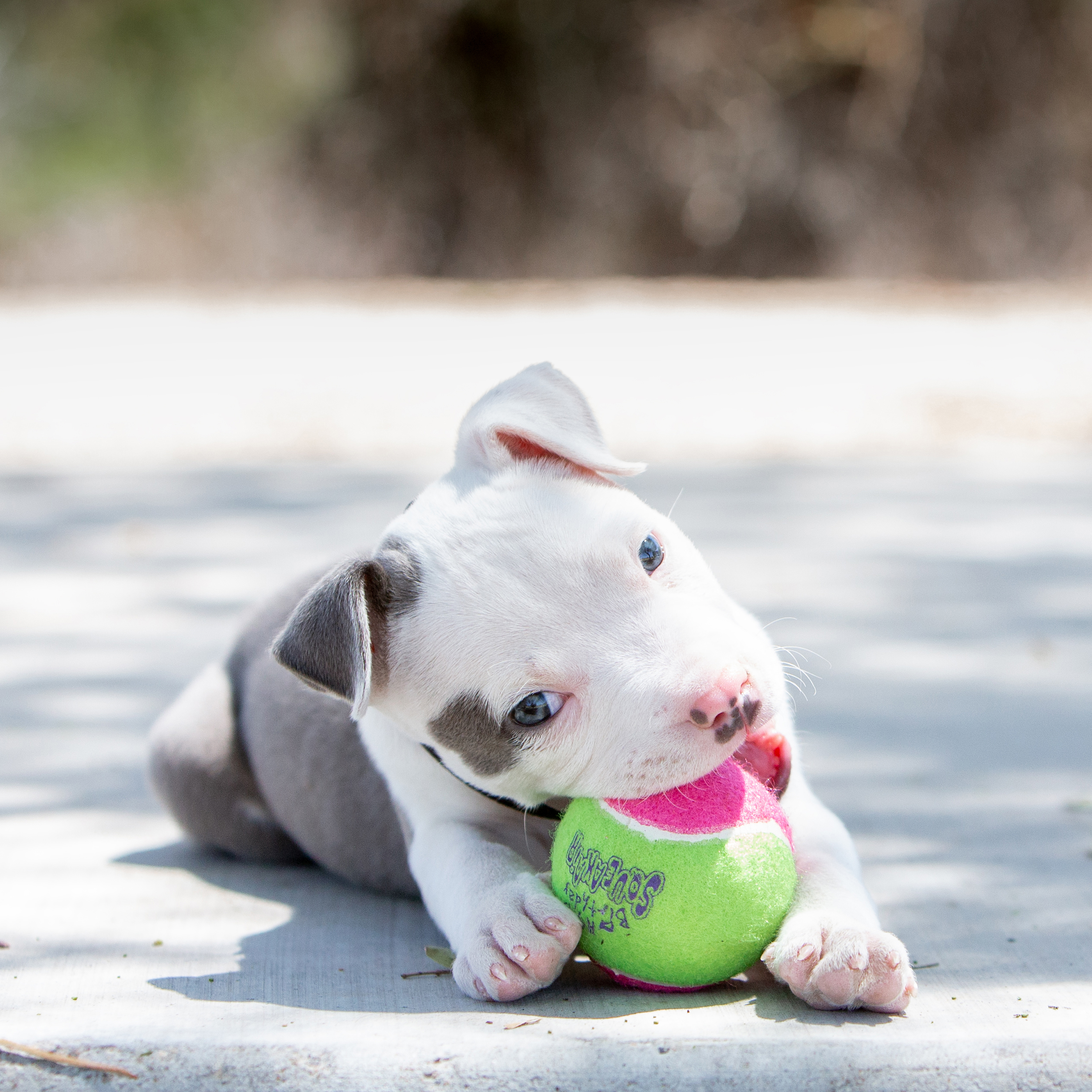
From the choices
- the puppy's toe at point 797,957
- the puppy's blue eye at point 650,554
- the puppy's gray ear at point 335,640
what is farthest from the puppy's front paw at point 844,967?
the puppy's gray ear at point 335,640

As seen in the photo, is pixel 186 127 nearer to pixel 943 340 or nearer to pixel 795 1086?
pixel 943 340

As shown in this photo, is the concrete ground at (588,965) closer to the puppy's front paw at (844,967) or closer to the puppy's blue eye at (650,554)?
the puppy's front paw at (844,967)

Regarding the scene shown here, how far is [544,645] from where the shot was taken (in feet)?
8.14

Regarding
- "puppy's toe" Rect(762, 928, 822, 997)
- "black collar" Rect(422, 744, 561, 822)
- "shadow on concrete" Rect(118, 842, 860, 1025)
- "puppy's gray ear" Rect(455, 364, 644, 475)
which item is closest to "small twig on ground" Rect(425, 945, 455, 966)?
"shadow on concrete" Rect(118, 842, 860, 1025)

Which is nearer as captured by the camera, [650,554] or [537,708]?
[537,708]

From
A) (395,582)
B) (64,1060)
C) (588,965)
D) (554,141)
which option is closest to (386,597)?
(395,582)

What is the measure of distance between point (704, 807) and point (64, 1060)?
1031 mm

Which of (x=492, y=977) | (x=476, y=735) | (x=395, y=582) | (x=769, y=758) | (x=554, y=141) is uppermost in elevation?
(x=554, y=141)

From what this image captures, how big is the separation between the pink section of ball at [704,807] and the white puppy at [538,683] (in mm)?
69

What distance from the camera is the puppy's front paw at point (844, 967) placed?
2.33 metres

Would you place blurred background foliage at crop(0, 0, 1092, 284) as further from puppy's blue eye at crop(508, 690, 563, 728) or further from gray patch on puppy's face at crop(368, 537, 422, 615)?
puppy's blue eye at crop(508, 690, 563, 728)

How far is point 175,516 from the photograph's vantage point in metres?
7.76

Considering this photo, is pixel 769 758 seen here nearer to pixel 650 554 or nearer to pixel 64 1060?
pixel 650 554

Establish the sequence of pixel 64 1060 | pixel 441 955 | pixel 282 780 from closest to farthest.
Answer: pixel 64 1060, pixel 441 955, pixel 282 780
